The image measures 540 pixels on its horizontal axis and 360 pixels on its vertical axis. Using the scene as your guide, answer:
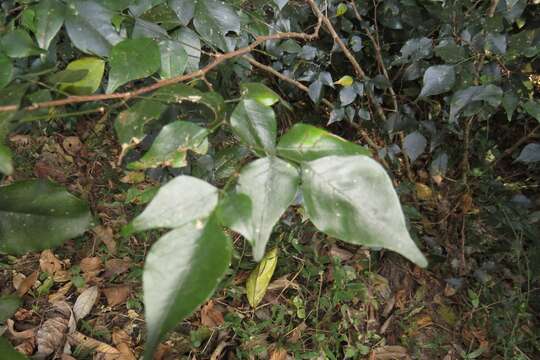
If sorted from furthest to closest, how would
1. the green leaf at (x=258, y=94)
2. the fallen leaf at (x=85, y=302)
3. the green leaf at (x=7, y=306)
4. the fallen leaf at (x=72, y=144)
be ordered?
the fallen leaf at (x=72, y=144) < the fallen leaf at (x=85, y=302) < the green leaf at (x=7, y=306) < the green leaf at (x=258, y=94)

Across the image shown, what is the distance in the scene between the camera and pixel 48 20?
657 millimetres

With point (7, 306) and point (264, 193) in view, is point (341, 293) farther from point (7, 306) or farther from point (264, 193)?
point (264, 193)

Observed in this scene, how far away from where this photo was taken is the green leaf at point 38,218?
0.61 metres

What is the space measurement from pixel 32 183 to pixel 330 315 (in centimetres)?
108

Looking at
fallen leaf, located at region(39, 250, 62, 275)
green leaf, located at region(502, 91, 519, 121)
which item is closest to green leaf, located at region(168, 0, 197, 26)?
green leaf, located at region(502, 91, 519, 121)

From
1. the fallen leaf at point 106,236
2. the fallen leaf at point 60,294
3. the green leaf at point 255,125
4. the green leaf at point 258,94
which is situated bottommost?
the fallen leaf at point 60,294

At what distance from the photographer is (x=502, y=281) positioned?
1.54 meters

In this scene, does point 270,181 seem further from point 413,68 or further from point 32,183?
point 413,68

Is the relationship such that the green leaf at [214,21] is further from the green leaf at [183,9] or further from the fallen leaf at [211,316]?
the fallen leaf at [211,316]

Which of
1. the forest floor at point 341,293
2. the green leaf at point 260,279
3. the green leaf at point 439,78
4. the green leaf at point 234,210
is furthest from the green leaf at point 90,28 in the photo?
the green leaf at point 260,279

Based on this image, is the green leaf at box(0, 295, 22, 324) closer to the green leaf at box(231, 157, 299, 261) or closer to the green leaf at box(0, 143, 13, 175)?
the green leaf at box(0, 143, 13, 175)

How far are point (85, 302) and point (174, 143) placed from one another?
125cm

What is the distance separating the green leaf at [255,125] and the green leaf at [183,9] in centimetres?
33

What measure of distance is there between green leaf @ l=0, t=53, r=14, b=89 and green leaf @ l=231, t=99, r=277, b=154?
0.28 meters
